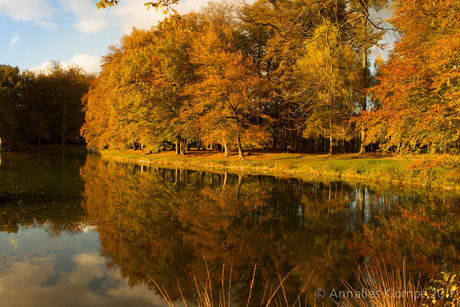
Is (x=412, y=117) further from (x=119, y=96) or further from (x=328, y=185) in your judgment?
(x=119, y=96)

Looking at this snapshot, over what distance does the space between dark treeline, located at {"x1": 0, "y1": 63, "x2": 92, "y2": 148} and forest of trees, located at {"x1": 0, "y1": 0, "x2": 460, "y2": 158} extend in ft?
30.2

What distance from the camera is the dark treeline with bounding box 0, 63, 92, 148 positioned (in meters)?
53.2

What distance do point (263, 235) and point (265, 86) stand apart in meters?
21.3

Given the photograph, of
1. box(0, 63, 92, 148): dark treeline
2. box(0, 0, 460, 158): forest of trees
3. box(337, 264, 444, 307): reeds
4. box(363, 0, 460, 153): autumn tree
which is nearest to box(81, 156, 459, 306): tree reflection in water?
box(337, 264, 444, 307): reeds

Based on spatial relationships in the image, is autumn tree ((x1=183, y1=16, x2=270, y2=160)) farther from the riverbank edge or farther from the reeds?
the reeds

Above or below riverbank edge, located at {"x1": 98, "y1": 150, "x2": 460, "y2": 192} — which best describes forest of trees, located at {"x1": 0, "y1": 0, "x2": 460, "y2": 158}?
above

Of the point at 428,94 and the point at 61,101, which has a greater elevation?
the point at 61,101

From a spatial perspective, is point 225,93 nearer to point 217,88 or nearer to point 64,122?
point 217,88

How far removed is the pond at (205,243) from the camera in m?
5.82

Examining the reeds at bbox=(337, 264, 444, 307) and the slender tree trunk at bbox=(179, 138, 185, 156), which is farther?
the slender tree trunk at bbox=(179, 138, 185, 156)

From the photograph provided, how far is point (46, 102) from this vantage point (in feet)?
193

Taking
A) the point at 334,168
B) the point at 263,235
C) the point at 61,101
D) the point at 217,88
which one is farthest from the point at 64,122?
the point at 263,235

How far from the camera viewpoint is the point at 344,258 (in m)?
7.22

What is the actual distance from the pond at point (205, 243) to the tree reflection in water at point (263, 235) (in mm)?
30
